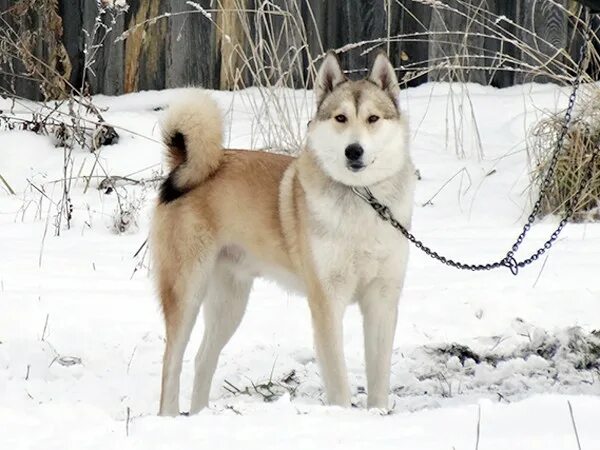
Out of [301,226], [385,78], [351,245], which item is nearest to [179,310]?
[301,226]

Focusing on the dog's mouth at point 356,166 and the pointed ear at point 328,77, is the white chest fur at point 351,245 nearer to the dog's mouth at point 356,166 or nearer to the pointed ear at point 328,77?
the dog's mouth at point 356,166

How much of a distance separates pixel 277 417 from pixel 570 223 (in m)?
4.10

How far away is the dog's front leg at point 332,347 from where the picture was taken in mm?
4273

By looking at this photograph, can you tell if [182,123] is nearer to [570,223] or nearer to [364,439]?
[364,439]

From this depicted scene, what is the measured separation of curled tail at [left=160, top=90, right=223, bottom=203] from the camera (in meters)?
4.66

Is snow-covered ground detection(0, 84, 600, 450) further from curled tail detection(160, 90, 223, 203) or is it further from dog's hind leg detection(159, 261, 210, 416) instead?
curled tail detection(160, 90, 223, 203)

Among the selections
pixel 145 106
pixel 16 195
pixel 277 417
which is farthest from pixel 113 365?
pixel 145 106

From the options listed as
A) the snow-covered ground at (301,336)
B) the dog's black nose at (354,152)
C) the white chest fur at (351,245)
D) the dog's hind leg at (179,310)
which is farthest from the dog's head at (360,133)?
the snow-covered ground at (301,336)

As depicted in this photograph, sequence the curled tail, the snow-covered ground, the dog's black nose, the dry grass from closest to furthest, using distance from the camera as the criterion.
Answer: the snow-covered ground
the dog's black nose
the curled tail
the dry grass

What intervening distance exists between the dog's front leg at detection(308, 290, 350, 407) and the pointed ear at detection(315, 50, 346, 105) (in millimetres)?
825

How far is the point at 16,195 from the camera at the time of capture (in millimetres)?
7836

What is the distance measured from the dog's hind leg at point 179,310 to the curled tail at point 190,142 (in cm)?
32

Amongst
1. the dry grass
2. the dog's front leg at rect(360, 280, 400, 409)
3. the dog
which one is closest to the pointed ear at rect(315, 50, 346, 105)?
the dog

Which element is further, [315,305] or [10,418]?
[315,305]
